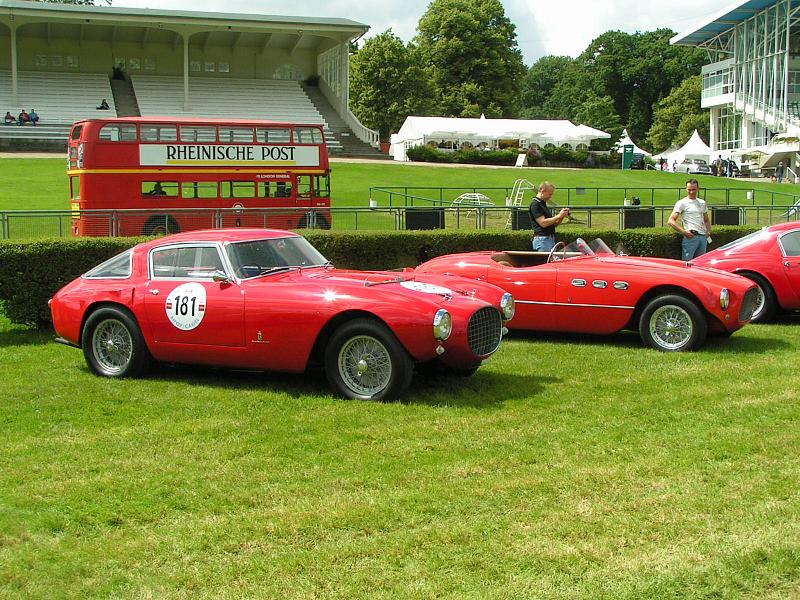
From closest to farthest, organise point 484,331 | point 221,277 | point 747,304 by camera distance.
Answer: point 484,331, point 221,277, point 747,304

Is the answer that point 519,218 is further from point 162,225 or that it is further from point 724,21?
point 724,21

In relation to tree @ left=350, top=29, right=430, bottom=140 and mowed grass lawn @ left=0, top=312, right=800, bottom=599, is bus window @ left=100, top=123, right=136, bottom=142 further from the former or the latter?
tree @ left=350, top=29, right=430, bottom=140

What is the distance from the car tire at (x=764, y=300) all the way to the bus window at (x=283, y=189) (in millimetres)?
18518

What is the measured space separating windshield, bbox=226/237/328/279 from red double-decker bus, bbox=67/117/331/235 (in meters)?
15.7

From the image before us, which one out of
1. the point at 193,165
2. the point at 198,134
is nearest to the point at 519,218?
the point at 193,165

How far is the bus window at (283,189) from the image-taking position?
1108 inches

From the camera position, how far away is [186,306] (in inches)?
332

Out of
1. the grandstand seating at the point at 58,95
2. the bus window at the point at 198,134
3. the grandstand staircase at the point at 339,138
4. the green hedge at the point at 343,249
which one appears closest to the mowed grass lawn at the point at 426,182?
the grandstand staircase at the point at 339,138

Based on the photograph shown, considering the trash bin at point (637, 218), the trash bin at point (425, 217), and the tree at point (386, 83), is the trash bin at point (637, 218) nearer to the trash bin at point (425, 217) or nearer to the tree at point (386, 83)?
the trash bin at point (425, 217)

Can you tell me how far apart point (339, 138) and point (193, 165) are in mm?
29789

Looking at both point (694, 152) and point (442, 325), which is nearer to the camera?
point (442, 325)

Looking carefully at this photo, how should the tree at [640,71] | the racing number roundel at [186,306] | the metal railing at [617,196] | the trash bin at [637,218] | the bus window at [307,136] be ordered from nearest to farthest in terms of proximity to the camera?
1. the racing number roundel at [186,306]
2. the trash bin at [637,218]
3. the bus window at [307,136]
4. the metal railing at [617,196]
5. the tree at [640,71]

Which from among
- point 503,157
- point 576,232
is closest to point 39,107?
point 503,157

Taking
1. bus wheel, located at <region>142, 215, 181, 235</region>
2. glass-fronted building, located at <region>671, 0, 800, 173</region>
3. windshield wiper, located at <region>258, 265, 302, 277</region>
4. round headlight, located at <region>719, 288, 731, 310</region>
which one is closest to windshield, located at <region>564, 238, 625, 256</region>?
round headlight, located at <region>719, 288, 731, 310</region>
